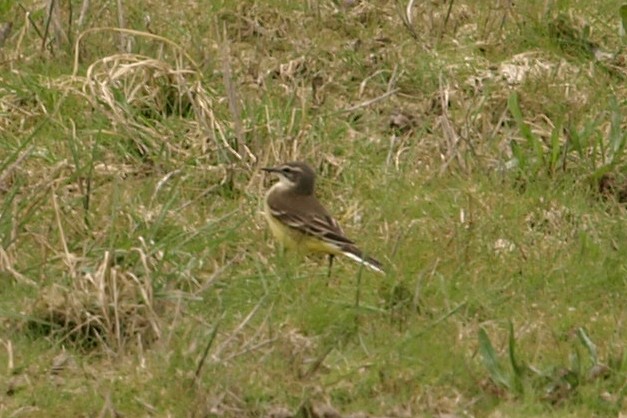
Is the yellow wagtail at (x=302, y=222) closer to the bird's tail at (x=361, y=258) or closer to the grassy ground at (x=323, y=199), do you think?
the bird's tail at (x=361, y=258)

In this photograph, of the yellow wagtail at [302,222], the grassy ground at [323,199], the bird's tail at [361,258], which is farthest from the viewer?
the yellow wagtail at [302,222]

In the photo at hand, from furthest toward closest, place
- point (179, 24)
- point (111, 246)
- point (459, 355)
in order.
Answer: point (179, 24) < point (111, 246) < point (459, 355)

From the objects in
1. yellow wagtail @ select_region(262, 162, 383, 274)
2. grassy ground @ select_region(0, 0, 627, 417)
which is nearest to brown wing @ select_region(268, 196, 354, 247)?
yellow wagtail @ select_region(262, 162, 383, 274)

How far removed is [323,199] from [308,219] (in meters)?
0.82

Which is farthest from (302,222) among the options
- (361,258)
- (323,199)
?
(323,199)

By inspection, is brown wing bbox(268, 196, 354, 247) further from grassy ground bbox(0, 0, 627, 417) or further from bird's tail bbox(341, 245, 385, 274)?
grassy ground bbox(0, 0, 627, 417)

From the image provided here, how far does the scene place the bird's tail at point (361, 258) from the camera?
8.64 meters

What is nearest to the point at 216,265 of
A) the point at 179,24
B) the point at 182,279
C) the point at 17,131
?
the point at 182,279

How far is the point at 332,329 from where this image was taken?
8.23m

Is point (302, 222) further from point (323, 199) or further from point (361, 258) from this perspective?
point (323, 199)

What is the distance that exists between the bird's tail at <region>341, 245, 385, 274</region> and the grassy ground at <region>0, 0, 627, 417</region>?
0.26ft

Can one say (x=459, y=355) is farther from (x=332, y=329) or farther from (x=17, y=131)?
(x=17, y=131)

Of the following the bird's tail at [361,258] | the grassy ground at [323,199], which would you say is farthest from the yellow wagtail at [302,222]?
the grassy ground at [323,199]

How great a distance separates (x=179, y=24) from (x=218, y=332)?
14.1 ft
